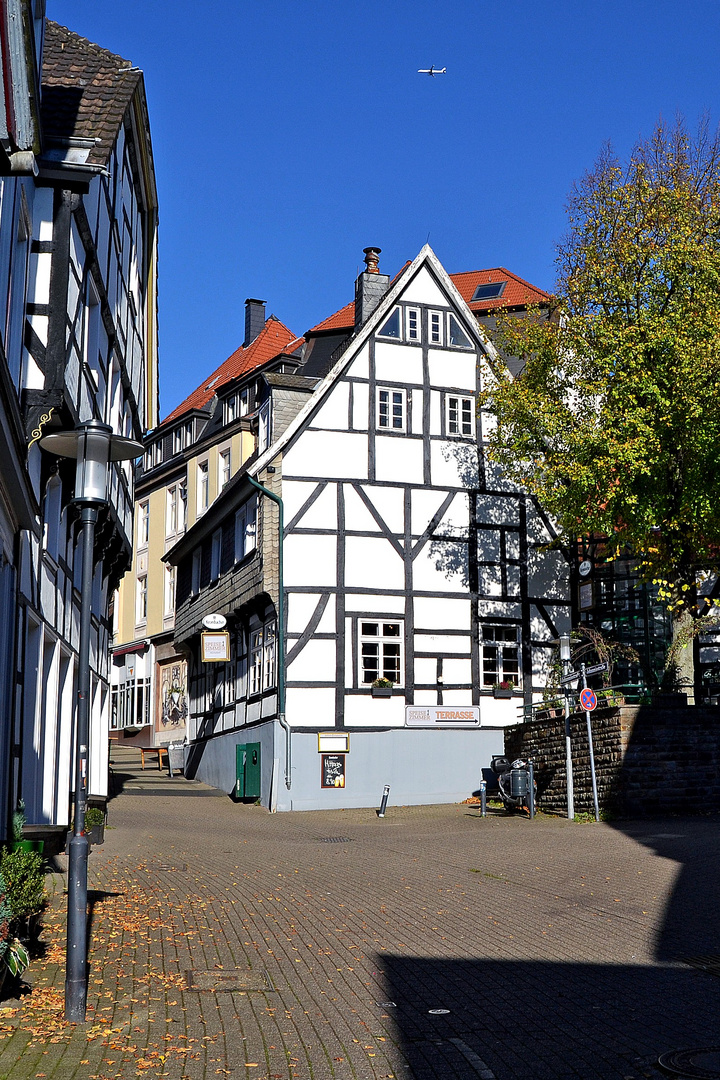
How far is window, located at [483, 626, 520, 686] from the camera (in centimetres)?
2923

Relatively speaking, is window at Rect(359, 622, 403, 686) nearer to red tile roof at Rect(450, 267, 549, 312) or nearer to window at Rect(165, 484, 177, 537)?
red tile roof at Rect(450, 267, 549, 312)

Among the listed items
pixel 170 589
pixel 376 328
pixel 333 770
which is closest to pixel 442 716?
pixel 333 770

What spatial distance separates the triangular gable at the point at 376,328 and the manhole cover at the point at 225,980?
1965 centimetres

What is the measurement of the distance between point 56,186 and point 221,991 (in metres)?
10.1

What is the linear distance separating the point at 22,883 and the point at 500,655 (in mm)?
21353

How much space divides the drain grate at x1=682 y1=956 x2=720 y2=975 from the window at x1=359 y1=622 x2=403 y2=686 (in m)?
18.2

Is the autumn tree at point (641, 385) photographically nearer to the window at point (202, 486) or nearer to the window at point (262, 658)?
the window at point (262, 658)

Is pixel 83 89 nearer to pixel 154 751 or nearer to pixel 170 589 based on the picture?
pixel 154 751

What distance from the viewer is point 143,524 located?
53.3 m

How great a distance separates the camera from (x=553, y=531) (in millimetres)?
30781

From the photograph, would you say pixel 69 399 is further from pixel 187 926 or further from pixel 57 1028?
pixel 57 1028

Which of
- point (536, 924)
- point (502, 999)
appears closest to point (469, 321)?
point (536, 924)

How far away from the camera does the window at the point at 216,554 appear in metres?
34.5

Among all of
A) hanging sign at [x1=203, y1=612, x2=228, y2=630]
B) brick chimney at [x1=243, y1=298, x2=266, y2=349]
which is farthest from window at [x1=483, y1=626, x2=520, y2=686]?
brick chimney at [x1=243, y1=298, x2=266, y2=349]
